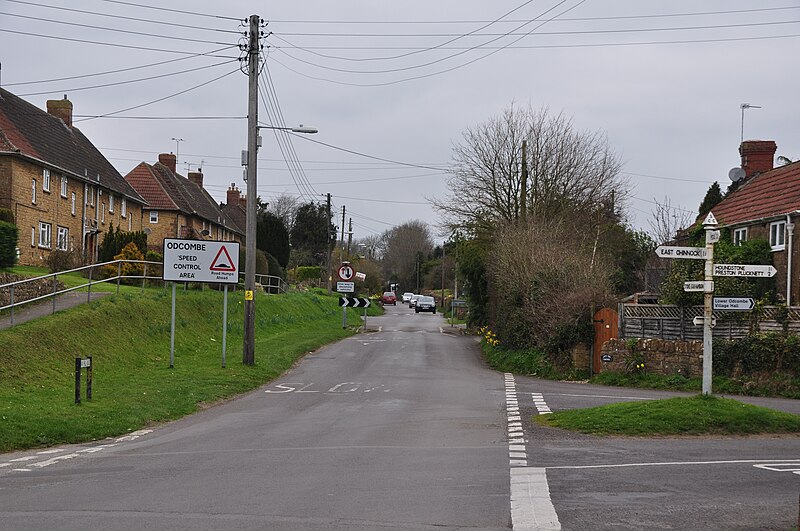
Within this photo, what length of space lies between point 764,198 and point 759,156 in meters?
6.95

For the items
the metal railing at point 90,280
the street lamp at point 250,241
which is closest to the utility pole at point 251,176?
the street lamp at point 250,241

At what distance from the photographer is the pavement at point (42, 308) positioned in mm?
21641

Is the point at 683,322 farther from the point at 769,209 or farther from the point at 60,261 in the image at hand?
the point at 60,261

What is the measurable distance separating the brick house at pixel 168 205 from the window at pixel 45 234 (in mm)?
16223

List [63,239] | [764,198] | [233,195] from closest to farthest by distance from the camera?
[764,198] < [63,239] < [233,195]

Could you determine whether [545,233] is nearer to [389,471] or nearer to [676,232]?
[676,232]

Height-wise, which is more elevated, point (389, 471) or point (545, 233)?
point (545, 233)

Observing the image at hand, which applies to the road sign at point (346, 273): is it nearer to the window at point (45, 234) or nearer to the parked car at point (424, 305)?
the window at point (45, 234)

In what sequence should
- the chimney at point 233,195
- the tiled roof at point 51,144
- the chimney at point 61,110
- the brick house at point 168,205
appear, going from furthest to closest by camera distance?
the chimney at point 233,195 → the brick house at point 168,205 → the chimney at point 61,110 → the tiled roof at point 51,144

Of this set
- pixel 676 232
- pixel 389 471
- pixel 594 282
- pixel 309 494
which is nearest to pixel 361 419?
pixel 389 471

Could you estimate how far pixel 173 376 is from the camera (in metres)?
21.6

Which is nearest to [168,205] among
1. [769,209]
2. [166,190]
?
[166,190]

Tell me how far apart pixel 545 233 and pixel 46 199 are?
77.7 feet

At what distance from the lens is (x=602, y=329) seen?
26625 mm
